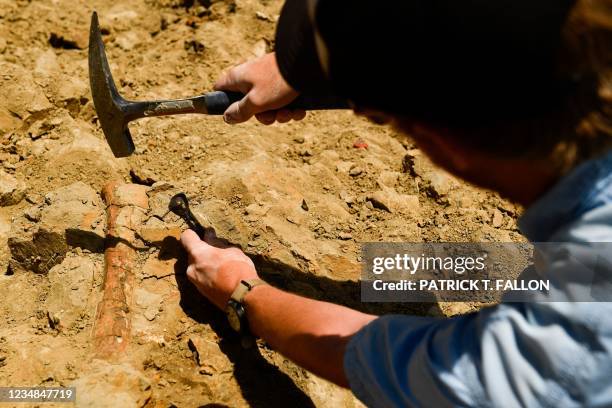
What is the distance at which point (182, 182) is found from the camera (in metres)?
2.42

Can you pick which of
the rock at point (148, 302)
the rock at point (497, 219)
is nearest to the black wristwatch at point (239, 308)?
the rock at point (148, 302)

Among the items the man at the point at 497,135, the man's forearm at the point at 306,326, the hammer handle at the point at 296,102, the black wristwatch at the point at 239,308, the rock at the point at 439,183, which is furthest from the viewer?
the rock at the point at 439,183

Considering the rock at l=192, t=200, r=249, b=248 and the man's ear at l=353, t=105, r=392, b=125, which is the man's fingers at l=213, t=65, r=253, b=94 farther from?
the man's ear at l=353, t=105, r=392, b=125

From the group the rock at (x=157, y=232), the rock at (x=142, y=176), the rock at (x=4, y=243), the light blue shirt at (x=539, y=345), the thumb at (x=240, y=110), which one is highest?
the light blue shirt at (x=539, y=345)

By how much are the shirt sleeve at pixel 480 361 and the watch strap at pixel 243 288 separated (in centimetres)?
54

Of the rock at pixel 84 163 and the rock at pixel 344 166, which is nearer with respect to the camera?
the rock at pixel 84 163

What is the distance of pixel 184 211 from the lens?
2260 mm

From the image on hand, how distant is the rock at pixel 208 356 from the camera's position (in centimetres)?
191

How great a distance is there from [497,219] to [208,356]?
1.34 metres

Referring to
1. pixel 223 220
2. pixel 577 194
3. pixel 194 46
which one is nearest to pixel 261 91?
pixel 223 220

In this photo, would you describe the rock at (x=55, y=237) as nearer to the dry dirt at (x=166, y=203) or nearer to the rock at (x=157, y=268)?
the dry dirt at (x=166, y=203)

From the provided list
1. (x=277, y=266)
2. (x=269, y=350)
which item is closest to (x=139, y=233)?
(x=277, y=266)

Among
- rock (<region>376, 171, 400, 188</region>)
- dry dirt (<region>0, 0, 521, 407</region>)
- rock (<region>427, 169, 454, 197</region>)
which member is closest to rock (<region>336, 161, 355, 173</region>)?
dry dirt (<region>0, 0, 521, 407</region>)

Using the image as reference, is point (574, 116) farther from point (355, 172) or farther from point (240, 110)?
point (355, 172)
